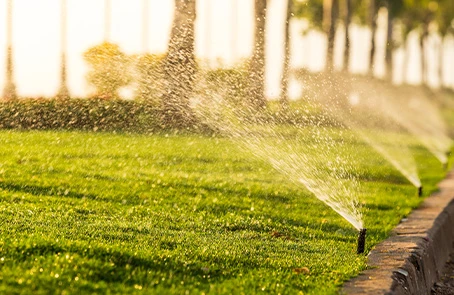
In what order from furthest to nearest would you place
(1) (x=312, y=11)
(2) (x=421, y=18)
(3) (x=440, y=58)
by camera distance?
1. (3) (x=440, y=58)
2. (2) (x=421, y=18)
3. (1) (x=312, y=11)

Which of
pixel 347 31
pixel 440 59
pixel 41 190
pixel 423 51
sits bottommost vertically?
pixel 440 59

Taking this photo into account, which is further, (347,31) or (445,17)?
(445,17)

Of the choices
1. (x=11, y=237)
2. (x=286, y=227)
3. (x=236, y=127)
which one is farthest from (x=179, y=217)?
(x=236, y=127)

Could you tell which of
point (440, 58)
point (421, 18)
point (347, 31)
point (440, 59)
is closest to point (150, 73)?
point (347, 31)

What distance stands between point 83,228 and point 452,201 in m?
5.65

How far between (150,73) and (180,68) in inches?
15.0

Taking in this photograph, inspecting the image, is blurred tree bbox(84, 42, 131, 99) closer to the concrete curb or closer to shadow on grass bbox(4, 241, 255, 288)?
the concrete curb

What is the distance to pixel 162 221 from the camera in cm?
705

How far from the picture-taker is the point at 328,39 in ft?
109

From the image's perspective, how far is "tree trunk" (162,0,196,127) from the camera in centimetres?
1009

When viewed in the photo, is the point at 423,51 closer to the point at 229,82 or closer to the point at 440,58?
the point at 440,58

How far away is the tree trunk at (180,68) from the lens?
33.1 ft

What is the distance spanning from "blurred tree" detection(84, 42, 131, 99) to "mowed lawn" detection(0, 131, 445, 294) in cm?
86

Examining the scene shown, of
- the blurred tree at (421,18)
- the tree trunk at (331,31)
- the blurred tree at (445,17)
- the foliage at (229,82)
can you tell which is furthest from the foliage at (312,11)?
the foliage at (229,82)
